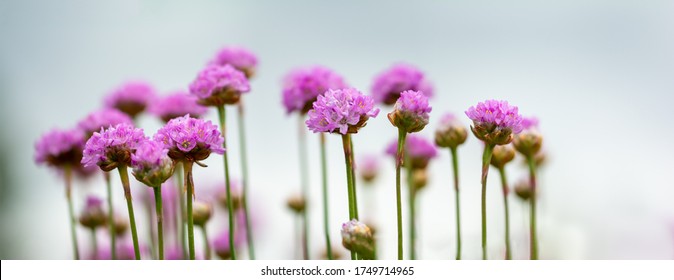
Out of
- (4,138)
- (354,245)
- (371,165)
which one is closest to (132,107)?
(4,138)

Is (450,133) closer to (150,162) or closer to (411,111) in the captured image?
(411,111)

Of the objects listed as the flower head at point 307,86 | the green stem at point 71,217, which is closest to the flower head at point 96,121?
the green stem at point 71,217

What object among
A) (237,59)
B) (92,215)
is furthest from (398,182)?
(92,215)

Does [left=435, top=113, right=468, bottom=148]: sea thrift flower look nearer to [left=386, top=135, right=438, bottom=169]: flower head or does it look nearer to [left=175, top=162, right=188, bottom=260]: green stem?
[left=386, top=135, right=438, bottom=169]: flower head

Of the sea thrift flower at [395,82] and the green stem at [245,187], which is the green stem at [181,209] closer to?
the green stem at [245,187]
